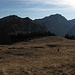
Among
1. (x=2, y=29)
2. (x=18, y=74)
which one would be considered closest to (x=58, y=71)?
(x=18, y=74)

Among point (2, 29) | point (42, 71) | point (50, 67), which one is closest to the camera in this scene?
point (42, 71)

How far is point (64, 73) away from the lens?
25.1 metres

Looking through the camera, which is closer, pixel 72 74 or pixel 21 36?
pixel 72 74

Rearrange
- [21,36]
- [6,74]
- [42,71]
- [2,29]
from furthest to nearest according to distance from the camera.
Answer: [2,29] → [21,36] → [42,71] → [6,74]

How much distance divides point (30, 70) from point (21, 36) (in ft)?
371

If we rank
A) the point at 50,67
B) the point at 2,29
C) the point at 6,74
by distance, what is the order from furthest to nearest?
the point at 2,29 → the point at 50,67 → the point at 6,74

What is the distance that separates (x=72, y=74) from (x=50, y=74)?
2.36m

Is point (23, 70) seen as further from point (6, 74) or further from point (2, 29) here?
point (2, 29)

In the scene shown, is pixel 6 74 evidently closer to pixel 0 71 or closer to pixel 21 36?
pixel 0 71

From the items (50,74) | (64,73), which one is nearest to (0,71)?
(50,74)

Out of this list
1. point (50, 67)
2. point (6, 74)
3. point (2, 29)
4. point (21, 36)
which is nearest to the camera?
point (6, 74)

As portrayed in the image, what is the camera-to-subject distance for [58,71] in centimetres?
2636

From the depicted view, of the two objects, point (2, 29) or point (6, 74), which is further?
point (2, 29)

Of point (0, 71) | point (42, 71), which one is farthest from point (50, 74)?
point (0, 71)
